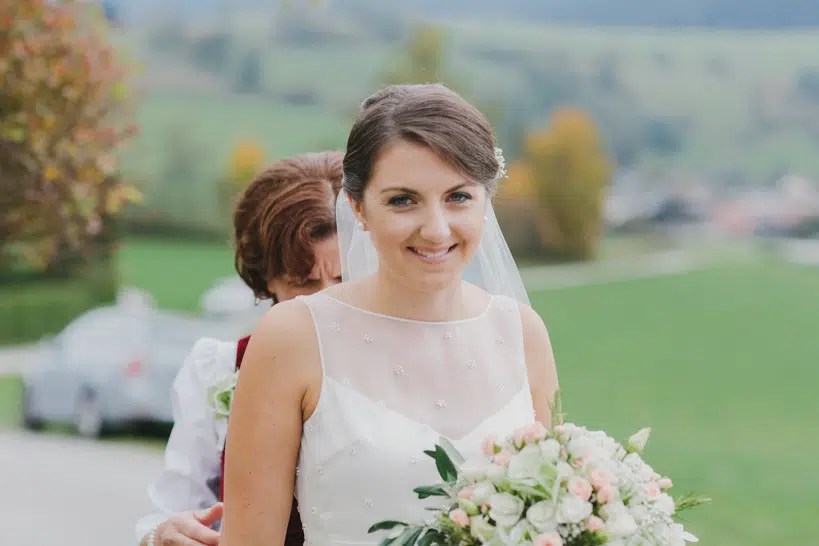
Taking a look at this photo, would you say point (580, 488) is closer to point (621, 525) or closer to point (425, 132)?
point (621, 525)

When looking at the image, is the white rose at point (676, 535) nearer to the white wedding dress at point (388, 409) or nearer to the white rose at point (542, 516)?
the white rose at point (542, 516)

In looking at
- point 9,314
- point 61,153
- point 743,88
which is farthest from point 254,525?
point 743,88

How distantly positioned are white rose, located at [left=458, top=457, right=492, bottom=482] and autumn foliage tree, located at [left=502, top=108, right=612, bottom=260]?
1737 centimetres

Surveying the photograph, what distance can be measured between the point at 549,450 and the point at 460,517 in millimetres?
179

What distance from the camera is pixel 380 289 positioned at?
88.0 inches

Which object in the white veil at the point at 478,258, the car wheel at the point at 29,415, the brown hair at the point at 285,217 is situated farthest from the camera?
the car wheel at the point at 29,415

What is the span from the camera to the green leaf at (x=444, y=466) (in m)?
1.93

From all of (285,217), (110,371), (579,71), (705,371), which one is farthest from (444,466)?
(579,71)

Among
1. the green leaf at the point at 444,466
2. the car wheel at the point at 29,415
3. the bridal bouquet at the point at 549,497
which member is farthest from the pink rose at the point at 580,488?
the car wheel at the point at 29,415

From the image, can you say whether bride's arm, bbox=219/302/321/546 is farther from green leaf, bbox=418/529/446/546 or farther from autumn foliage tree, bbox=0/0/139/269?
autumn foliage tree, bbox=0/0/139/269

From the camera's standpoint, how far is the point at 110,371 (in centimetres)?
1146

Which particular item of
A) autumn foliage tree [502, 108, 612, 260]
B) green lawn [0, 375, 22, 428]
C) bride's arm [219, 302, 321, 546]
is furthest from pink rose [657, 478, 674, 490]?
autumn foliage tree [502, 108, 612, 260]

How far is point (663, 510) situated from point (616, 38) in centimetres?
2040

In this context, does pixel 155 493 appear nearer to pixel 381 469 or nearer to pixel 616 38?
pixel 381 469
